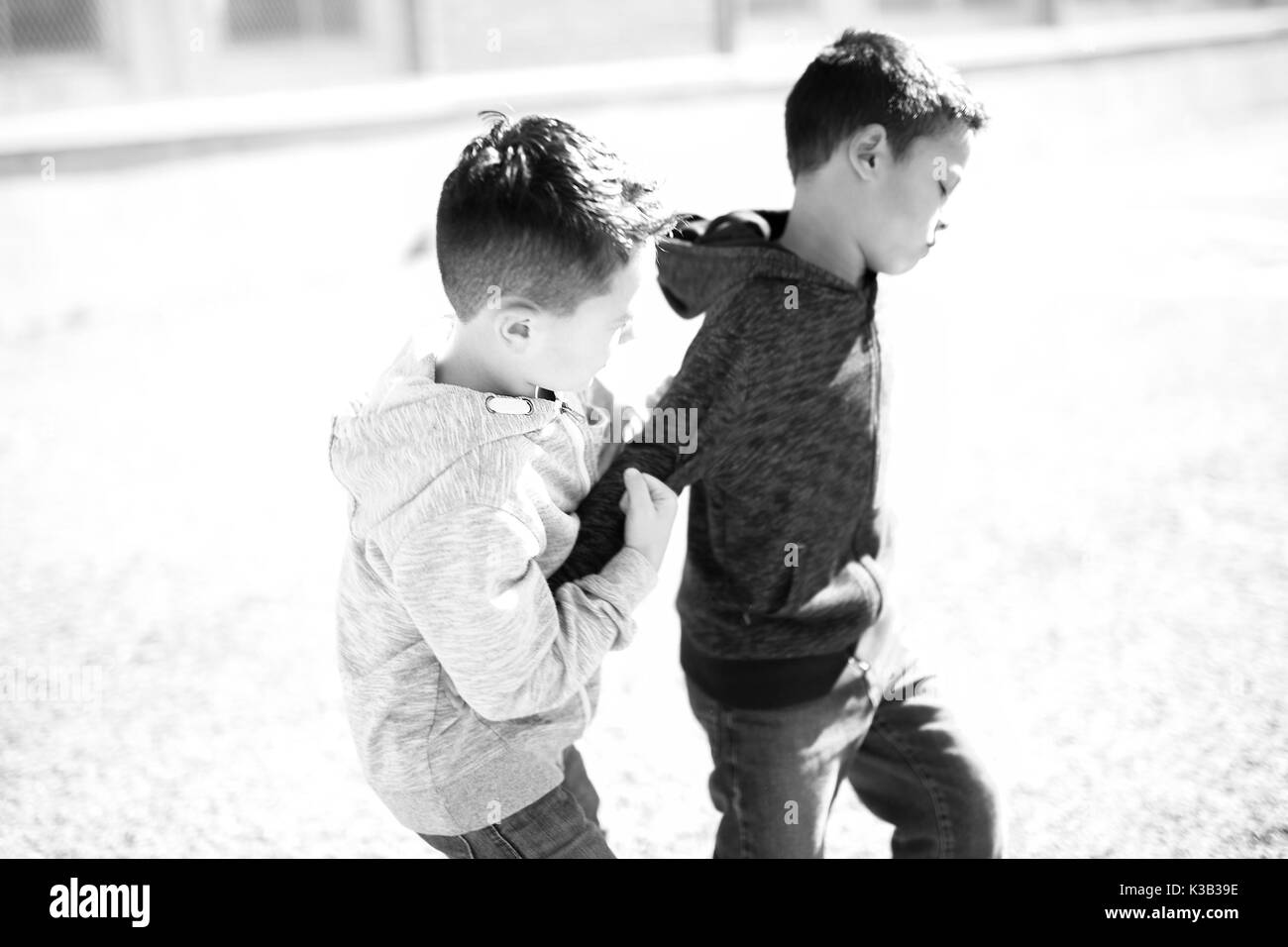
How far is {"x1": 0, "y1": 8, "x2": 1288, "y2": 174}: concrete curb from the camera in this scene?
8789 mm

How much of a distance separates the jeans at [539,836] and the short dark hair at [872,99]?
1140 millimetres

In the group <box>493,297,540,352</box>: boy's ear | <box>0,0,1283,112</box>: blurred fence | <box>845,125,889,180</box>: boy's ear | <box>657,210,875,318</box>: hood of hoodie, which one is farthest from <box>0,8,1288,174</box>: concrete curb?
<box>493,297,540,352</box>: boy's ear

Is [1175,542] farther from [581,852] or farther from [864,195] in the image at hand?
[581,852]

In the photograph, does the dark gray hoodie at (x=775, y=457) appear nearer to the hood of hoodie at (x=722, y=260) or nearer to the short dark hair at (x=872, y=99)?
the hood of hoodie at (x=722, y=260)

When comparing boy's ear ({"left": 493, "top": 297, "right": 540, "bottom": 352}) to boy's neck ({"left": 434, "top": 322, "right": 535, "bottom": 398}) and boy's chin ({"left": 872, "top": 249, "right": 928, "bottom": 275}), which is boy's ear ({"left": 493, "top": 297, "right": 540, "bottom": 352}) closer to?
boy's neck ({"left": 434, "top": 322, "right": 535, "bottom": 398})

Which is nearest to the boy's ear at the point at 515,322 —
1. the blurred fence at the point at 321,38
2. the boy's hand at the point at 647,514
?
the boy's hand at the point at 647,514

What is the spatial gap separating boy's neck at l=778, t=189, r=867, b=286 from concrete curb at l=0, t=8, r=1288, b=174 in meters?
7.73

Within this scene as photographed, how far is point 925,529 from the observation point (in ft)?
15.1

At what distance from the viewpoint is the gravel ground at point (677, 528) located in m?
3.13

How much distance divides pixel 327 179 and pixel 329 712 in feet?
21.9

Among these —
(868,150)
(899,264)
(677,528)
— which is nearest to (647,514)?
(899,264)

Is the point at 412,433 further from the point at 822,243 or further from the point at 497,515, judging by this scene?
the point at 822,243

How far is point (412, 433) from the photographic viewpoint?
1733 millimetres

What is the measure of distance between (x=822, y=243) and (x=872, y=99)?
0.24m
